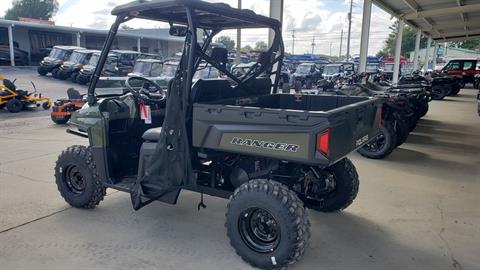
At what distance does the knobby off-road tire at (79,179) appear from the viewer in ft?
12.6

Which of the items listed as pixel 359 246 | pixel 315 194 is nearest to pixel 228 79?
pixel 315 194

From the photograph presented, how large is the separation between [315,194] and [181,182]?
1.34 m

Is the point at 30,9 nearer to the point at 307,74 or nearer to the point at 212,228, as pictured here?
the point at 307,74

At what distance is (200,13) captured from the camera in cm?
351

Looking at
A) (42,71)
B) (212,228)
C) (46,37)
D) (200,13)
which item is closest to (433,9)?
(200,13)

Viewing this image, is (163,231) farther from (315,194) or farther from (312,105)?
(312,105)

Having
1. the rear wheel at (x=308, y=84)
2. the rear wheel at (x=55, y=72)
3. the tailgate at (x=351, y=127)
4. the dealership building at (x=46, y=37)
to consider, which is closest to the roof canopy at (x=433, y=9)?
the rear wheel at (x=308, y=84)

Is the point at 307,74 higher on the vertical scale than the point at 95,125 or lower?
lower

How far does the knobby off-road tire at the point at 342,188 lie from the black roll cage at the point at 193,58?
1.15 meters

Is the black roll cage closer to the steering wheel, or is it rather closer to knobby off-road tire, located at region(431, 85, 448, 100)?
the steering wheel

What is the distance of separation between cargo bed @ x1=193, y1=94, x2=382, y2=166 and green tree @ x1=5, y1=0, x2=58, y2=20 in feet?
230

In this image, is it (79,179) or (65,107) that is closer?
(79,179)

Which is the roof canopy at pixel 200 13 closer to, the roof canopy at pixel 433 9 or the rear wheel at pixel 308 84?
the roof canopy at pixel 433 9

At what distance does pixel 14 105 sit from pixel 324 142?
11368mm
